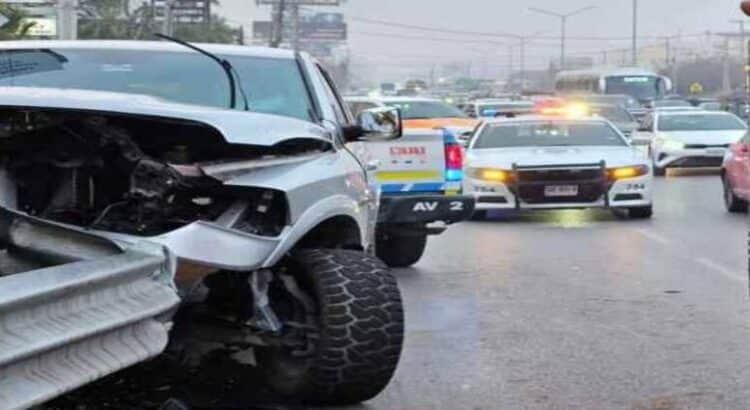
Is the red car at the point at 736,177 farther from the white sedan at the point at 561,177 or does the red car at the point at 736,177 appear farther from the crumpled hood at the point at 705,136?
the crumpled hood at the point at 705,136

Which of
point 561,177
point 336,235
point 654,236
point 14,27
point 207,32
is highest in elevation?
point 207,32

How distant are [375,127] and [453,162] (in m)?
4.70

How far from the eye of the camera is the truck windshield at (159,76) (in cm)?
667

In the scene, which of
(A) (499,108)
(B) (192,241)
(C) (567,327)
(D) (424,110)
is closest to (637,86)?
(A) (499,108)

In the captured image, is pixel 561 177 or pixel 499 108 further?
pixel 499 108

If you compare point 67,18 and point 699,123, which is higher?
point 67,18

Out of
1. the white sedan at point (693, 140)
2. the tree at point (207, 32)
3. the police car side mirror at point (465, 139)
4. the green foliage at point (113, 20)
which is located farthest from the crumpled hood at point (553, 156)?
the tree at point (207, 32)

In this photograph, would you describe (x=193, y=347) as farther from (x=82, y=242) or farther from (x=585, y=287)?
(x=585, y=287)

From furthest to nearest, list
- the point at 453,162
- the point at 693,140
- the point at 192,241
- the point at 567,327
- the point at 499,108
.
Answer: the point at 499,108
the point at 693,140
the point at 453,162
the point at 567,327
the point at 192,241

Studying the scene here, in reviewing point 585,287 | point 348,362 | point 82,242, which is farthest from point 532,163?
point 82,242

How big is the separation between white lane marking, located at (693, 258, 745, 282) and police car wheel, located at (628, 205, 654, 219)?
13.5ft

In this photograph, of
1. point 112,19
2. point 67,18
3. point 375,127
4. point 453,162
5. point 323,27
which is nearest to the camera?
point 375,127

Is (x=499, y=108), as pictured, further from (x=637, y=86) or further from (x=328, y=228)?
(x=328, y=228)

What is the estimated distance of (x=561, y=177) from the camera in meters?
15.6
